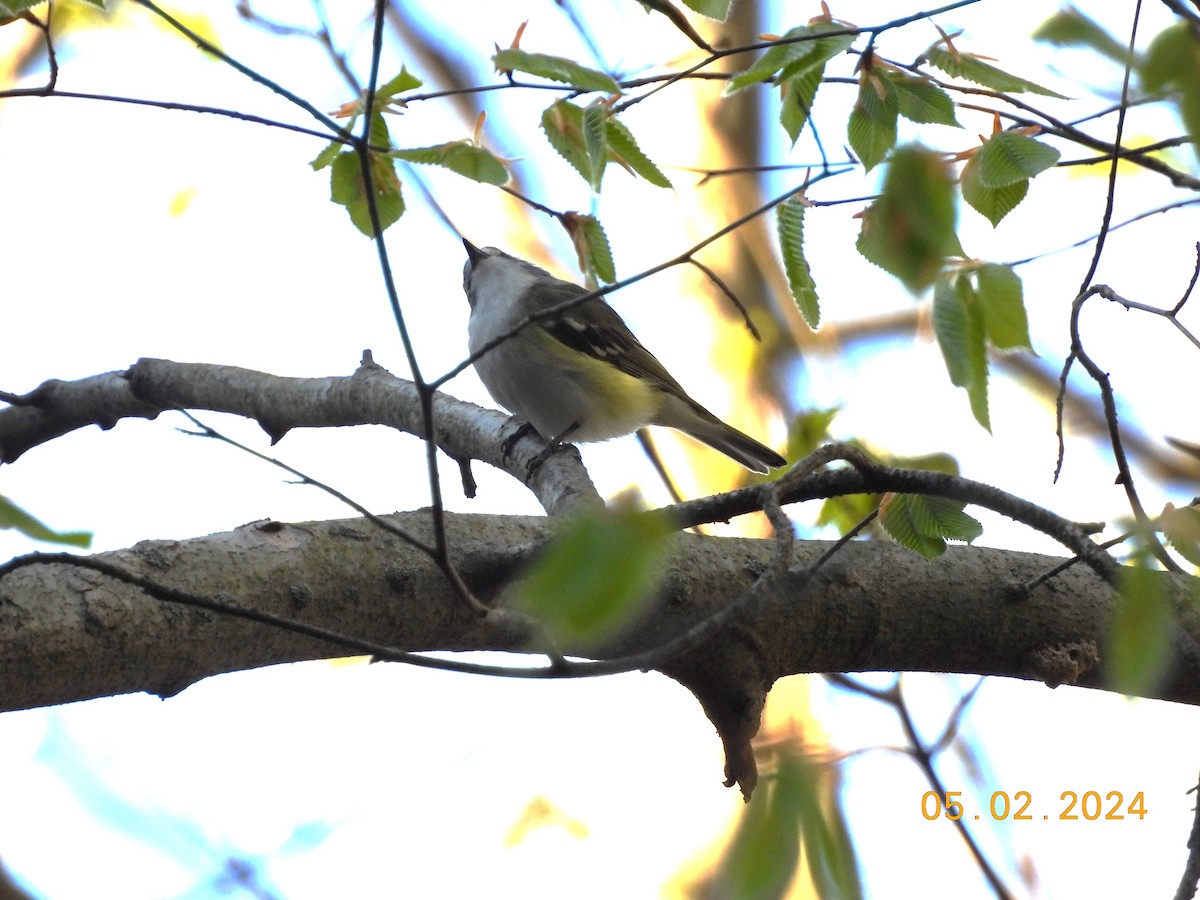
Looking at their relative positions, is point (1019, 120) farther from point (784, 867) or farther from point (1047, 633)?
point (784, 867)

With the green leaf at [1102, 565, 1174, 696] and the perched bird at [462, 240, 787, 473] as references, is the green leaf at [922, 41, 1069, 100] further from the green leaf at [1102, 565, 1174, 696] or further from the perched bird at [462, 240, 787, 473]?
the perched bird at [462, 240, 787, 473]

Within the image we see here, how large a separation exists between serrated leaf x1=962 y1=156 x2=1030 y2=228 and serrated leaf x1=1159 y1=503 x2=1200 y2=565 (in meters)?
0.61

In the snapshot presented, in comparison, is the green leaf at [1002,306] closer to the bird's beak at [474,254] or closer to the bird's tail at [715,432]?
the bird's tail at [715,432]

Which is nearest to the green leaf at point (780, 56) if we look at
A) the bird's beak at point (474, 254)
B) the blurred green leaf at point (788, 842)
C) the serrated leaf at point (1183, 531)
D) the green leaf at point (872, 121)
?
the green leaf at point (872, 121)

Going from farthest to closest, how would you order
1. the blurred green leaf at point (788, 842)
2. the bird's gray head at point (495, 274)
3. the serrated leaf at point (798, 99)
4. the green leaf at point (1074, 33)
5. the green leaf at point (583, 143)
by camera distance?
the bird's gray head at point (495, 274)
the green leaf at point (583, 143)
the serrated leaf at point (798, 99)
the green leaf at point (1074, 33)
the blurred green leaf at point (788, 842)

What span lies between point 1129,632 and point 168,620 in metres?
1.48

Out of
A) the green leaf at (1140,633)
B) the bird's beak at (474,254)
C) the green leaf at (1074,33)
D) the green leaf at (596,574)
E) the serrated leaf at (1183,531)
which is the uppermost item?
the bird's beak at (474,254)

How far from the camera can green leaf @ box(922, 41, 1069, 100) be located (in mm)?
2049

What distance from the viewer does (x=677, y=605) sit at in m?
2.30

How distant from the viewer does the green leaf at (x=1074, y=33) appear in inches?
55.8

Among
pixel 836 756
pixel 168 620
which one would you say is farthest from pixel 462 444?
pixel 836 756

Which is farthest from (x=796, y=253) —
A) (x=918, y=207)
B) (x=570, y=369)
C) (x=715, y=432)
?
(x=715, y=432)

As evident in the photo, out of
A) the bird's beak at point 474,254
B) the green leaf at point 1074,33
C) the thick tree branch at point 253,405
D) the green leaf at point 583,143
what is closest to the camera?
the green leaf at point 1074,33

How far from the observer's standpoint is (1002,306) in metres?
1.75
